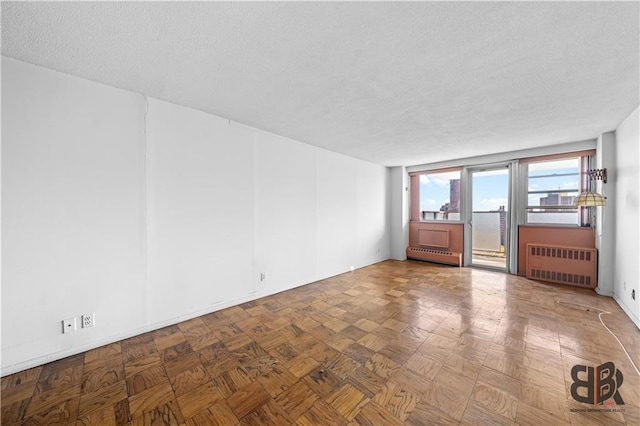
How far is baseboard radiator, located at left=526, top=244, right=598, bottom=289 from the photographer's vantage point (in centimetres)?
371

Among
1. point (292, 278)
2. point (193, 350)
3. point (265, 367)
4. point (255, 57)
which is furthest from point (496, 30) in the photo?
point (292, 278)

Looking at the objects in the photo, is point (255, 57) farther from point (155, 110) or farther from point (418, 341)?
point (418, 341)

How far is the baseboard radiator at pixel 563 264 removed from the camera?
12.2 ft

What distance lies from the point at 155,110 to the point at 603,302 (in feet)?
19.5

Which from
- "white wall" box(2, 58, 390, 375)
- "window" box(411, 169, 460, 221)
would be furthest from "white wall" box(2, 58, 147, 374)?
"window" box(411, 169, 460, 221)

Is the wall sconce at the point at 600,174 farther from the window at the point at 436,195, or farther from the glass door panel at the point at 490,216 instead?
the window at the point at 436,195

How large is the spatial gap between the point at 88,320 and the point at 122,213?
98 centimetres

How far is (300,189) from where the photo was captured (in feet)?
13.1

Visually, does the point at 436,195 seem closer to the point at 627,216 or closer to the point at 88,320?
the point at 627,216

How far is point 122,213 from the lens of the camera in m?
2.29

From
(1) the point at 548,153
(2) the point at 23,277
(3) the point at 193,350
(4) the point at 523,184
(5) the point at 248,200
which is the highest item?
(1) the point at 548,153

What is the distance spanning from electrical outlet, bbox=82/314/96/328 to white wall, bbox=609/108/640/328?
5338 mm

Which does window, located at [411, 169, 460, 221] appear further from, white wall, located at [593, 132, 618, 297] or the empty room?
white wall, located at [593, 132, 618, 297]

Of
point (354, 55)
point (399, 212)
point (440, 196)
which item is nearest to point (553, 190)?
point (440, 196)
